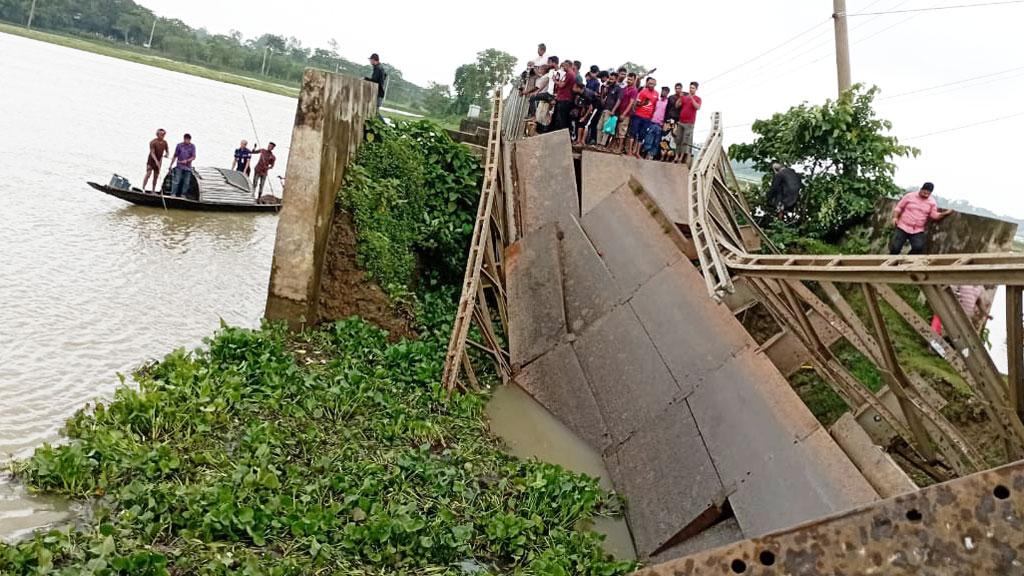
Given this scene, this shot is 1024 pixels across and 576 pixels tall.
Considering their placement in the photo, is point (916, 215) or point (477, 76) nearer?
point (916, 215)

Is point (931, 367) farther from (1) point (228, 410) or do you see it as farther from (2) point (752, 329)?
(1) point (228, 410)

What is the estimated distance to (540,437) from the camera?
8789 mm

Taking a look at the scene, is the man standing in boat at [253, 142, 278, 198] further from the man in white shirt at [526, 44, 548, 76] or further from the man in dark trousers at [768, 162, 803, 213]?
the man in dark trousers at [768, 162, 803, 213]

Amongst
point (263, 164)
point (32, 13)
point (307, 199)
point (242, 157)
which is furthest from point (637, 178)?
point (32, 13)

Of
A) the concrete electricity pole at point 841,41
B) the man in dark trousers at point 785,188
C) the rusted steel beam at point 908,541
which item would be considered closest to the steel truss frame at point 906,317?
the rusted steel beam at point 908,541

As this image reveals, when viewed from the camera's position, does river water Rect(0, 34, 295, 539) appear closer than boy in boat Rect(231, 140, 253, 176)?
Yes

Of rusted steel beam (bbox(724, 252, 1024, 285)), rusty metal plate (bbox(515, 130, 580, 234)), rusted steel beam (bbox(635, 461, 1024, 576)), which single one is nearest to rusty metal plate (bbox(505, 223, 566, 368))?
rusty metal plate (bbox(515, 130, 580, 234))

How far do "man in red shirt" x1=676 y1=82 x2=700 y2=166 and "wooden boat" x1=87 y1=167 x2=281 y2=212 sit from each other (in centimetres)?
1188

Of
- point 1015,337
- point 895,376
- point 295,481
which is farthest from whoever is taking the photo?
point 295,481

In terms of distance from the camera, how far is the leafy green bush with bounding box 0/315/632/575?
5402mm

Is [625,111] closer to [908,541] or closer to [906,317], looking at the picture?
[906,317]

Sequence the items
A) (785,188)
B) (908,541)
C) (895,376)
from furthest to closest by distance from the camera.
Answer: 1. (785,188)
2. (895,376)
3. (908,541)

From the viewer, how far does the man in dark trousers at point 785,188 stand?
543 inches

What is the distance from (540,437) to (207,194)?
13.9 meters
